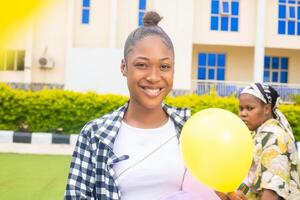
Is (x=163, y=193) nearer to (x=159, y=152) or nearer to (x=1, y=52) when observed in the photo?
(x=159, y=152)

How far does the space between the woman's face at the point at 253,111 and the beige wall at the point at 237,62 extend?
47.2ft

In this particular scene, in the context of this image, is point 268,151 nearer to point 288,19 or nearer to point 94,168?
point 94,168

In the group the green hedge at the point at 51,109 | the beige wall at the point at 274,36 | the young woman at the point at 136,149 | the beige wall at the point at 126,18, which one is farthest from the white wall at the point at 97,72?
the young woman at the point at 136,149

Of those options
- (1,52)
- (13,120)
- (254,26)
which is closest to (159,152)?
(1,52)

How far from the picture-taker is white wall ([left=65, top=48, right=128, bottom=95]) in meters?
10.5

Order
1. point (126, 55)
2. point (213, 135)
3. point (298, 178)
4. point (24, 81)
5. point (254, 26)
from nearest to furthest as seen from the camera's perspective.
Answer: point (213, 135) → point (126, 55) → point (298, 178) → point (24, 81) → point (254, 26)

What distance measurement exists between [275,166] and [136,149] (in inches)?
32.5

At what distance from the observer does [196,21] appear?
15.8m

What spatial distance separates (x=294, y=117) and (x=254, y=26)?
8.54m

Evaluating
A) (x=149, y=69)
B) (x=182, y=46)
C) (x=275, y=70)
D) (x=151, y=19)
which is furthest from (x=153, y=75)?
(x=275, y=70)

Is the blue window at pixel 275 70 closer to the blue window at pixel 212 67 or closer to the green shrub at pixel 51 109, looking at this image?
the blue window at pixel 212 67

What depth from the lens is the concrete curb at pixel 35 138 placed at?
730 centimetres

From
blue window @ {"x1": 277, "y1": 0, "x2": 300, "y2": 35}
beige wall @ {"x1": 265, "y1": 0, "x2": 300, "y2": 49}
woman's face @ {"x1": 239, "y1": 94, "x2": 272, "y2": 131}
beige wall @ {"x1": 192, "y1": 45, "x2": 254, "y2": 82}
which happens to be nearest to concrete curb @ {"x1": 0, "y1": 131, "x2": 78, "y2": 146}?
woman's face @ {"x1": 239, "y1": 94, "x2": 272, "y2": 131}

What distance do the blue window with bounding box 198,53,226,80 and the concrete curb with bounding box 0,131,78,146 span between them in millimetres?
10141
